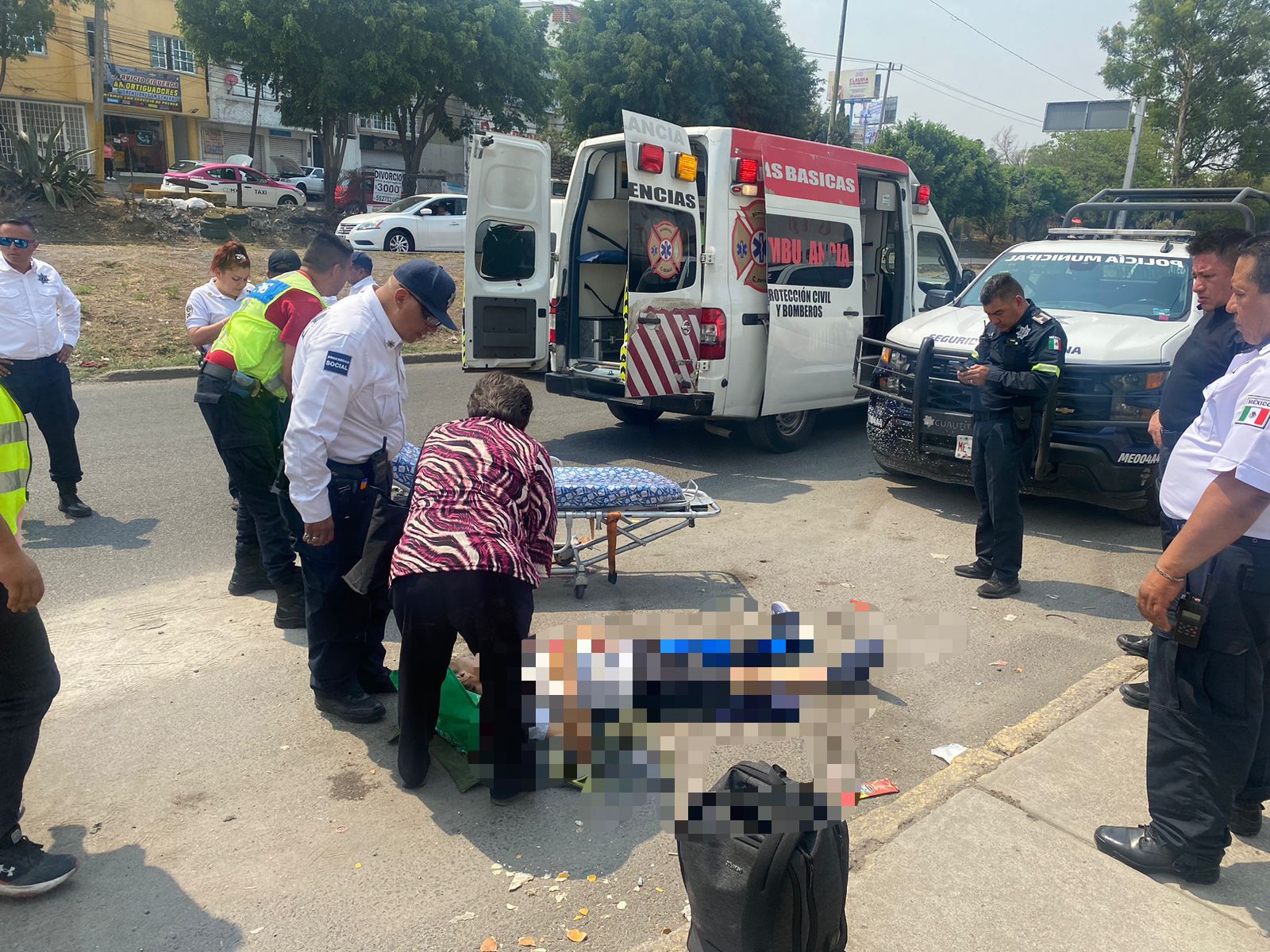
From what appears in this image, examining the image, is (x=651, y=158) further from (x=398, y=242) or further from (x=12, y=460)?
(x=398, y=242)

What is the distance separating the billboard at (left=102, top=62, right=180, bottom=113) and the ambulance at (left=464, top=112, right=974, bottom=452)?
3656 cm

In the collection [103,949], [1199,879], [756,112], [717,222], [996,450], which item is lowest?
[103,949]

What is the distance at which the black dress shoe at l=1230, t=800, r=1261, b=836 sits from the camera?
308cm

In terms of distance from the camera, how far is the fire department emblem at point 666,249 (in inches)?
316

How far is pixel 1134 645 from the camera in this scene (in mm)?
4574

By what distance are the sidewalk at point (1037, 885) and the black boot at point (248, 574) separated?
3628mm

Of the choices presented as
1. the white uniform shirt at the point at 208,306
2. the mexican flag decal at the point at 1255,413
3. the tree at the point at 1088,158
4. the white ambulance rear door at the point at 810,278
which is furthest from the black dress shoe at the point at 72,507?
the tree at the point at 1088,158

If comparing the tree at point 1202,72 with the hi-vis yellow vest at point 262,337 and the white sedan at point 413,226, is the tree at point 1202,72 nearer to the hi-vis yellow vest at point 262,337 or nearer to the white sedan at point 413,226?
the white sedan at point 413,226

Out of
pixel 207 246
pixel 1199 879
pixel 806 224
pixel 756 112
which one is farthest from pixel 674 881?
pixel 756 112

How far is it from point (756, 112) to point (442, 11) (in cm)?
1058

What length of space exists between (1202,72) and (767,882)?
33655mm

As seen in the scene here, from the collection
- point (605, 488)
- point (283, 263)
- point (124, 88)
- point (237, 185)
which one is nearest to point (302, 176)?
point (124, 88)

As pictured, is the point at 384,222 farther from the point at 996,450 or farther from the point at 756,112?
the point at 996,450

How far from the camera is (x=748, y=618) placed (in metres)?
3.38
